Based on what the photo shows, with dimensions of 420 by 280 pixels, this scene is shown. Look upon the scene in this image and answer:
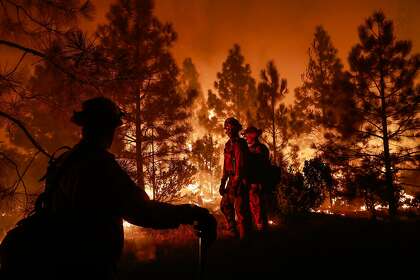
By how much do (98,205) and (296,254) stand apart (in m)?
4.26

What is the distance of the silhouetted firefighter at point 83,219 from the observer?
1543 millimetres

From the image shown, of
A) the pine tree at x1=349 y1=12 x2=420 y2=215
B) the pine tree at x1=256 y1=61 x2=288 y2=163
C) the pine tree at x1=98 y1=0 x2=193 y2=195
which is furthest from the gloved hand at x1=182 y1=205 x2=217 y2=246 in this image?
the pine tree at x1=256 y1=61 x2=288 y2=163

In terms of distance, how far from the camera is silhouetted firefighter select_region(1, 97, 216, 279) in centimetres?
154

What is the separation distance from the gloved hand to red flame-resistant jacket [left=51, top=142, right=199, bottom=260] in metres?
0.16

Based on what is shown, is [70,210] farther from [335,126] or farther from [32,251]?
[335,126]

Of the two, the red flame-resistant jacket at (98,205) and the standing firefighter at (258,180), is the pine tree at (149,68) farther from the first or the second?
the red flame-resistant jacket at (98,205)

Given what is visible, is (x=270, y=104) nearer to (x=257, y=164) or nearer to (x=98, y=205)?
(x=257, y=164)

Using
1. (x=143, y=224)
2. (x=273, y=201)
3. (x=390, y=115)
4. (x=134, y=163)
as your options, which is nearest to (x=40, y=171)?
(x=134, y=163)

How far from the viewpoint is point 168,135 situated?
44.2ft

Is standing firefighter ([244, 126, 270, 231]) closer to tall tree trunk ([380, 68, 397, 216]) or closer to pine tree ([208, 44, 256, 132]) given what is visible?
tall tree trunk ([380, 68, 397, 216])

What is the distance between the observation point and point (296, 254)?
16.6ft

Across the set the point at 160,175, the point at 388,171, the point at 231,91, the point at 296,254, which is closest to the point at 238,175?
the point at 296,254

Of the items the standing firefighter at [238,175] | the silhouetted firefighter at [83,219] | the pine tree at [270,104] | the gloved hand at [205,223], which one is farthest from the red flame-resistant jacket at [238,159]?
the pine tree at [270,104]

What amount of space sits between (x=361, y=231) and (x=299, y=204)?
2.91m
